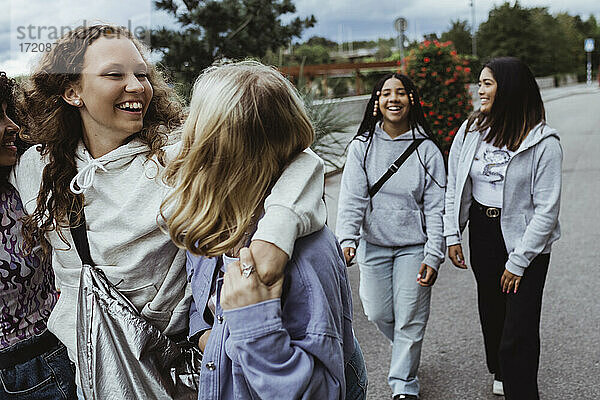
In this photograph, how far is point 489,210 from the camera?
11.8 feet

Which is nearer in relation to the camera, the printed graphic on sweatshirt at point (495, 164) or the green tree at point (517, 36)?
the printed graphic on sweatshirt at point (495, 164)

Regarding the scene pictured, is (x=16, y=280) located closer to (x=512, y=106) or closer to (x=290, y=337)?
(x=290, y=337)

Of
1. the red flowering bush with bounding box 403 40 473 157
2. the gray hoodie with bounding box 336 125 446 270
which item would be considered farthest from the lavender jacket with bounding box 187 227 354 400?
the red flowering bush with bounding box 403 40 473 157

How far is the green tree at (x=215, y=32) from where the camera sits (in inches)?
388

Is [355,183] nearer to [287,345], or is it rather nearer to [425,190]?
[425,190]

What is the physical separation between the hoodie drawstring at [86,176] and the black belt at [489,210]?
92.6 inches

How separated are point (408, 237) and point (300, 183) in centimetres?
235

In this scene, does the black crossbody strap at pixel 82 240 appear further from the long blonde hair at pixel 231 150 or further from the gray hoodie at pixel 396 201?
the gray hoodie at pixel 396 201

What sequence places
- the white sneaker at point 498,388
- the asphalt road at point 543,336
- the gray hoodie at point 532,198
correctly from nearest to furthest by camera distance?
the gray hoodie at point 532,198 → the white sneaker at point 498,388 → the asphalt road at point 543,336

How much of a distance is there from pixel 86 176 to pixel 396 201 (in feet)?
7.69

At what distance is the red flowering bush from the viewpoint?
8.89 m

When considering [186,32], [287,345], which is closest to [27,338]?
[287,345]

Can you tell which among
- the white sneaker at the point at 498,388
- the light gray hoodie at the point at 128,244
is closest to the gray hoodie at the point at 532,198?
the white sneaker at the point at 498,388

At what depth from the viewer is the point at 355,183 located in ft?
13.0
